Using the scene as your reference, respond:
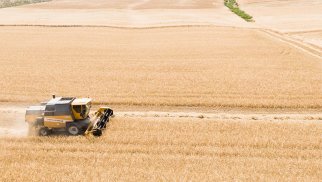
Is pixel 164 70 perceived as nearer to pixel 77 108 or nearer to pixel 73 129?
pixel 77 108

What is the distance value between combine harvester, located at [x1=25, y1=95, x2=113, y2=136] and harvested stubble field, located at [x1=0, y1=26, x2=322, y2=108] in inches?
262

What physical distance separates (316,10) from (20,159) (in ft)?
268

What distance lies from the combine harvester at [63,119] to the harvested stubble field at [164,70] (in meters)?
6.66

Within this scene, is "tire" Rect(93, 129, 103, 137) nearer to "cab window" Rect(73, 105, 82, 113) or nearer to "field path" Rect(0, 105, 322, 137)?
"cab window" Rect(73, 105, 82, 113)

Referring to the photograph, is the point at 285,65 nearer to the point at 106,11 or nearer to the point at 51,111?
the point at 51,111

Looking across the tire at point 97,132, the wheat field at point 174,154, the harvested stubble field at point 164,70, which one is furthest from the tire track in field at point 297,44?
the tire at point 97,132

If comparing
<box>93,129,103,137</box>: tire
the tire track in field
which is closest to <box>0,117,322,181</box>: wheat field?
<box>93,129,103,137</box>: tire

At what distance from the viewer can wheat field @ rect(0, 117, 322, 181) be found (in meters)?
15.5

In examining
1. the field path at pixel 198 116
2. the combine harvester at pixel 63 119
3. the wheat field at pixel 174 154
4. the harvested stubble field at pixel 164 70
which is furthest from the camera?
the harvested stubble field at pixel 164 70

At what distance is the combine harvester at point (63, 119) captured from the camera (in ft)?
64.7

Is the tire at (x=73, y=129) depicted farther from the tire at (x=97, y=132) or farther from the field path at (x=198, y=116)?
the field path at (x=198, y=116)

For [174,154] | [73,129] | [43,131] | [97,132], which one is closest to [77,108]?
[73,129]

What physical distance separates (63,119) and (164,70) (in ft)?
54.6

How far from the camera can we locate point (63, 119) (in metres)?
19.8
